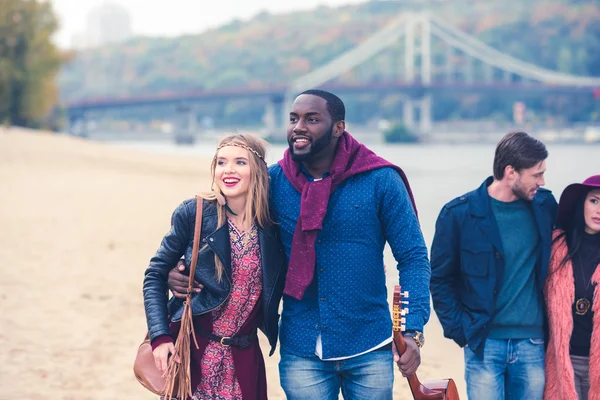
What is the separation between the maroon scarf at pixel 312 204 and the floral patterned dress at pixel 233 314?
0.12 meters

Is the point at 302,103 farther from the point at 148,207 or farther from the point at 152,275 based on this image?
the point at 148,207

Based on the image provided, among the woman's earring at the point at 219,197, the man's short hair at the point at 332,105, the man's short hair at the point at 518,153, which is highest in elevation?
the man's short hair at the point at 332,105

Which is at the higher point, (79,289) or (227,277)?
(227,277)

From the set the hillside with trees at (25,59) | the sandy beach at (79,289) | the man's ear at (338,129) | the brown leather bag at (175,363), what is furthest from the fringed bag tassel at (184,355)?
the hillside with trees at (25,59)

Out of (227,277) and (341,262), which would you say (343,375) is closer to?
(341,262)

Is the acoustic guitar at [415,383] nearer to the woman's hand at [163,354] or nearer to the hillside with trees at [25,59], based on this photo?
the woman's hand at [163,354]

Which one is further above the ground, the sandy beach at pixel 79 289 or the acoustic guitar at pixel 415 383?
the acoustic guitar at pixel 415 383

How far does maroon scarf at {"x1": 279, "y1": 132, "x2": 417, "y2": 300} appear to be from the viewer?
95.2 inches

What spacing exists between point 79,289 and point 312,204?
5.36m

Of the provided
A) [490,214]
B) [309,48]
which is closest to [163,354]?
[490,214]

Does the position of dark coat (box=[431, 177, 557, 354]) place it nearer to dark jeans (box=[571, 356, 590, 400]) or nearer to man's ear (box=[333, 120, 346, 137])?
dark jeans (box=[571, 356, 590, 400])

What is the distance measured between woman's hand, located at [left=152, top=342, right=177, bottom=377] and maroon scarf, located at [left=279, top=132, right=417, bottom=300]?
1.20 feet

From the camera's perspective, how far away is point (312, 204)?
2424 millimetres

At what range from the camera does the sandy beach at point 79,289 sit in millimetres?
4914
